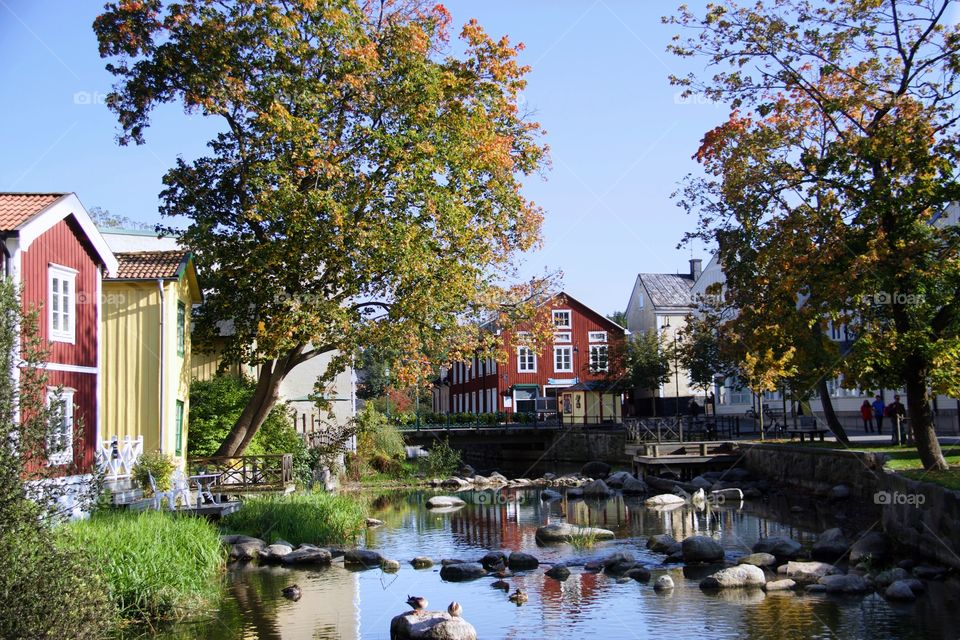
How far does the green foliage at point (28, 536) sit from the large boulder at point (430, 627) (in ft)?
14.9

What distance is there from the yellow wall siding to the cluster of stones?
13322mm

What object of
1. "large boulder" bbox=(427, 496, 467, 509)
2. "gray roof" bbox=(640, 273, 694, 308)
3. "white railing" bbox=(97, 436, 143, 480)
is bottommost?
"large boulder" bbox=(427, 496, 467, 509)

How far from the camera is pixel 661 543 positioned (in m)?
21.0

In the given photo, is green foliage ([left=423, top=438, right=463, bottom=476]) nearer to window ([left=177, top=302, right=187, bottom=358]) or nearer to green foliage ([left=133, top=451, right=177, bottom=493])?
window ([left=177, top=302, right=187, bottom=358])

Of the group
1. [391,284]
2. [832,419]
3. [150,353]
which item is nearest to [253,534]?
[150,353]

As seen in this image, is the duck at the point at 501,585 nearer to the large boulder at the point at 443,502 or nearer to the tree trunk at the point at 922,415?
the tree trunk at the point at 922,415

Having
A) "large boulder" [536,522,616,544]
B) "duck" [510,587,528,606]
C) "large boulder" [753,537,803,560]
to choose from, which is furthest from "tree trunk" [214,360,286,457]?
"large boulder" [753,537,803,560]

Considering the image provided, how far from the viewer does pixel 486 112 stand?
28.0 m

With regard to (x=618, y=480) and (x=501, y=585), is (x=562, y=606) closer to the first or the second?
(x=501, y=585)

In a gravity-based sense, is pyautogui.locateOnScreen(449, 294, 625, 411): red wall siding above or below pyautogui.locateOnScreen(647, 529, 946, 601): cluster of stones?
above

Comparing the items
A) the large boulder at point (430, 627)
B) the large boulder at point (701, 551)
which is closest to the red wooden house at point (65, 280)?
the large boulder at point (430, 627)

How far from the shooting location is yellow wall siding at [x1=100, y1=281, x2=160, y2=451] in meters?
25.0

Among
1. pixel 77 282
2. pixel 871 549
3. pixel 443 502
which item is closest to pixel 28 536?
pixel 77 282

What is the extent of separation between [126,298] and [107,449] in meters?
4.87
